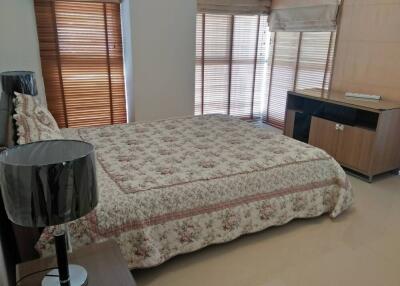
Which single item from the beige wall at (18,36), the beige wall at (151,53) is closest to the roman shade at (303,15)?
the beige wall at (151,53)

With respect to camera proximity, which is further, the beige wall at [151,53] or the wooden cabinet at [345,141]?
the beige wall at [151,53]

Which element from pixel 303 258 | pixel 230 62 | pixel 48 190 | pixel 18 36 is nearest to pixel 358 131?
pixel 303 258

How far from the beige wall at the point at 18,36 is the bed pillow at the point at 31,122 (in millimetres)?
1302

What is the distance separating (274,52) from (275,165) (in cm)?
325

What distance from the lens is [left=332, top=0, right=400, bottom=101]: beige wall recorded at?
10.8 feet

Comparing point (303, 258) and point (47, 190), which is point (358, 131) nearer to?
point (303, 258)

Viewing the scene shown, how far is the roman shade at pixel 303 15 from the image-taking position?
3.95m

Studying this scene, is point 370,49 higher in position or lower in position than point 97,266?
higher

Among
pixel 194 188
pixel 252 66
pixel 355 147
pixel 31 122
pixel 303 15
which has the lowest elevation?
pixel 355 147

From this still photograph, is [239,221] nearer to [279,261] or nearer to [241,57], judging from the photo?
[279,261]

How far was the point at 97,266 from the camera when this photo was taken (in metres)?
1.28

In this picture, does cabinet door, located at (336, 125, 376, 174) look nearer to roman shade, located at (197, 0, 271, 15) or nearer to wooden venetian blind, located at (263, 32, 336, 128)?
wooden venetian blind, located at (263, 32, 336, 128)

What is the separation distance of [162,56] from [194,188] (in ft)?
8.39

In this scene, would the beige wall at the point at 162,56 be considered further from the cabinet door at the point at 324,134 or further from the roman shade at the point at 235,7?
the cabinet door at the point at 324,134
